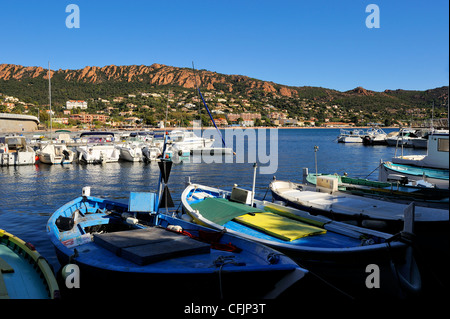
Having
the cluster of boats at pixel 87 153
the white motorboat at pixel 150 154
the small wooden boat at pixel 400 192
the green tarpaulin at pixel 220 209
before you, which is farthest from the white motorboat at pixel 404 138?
the green tarpaulin at pixel 220 209

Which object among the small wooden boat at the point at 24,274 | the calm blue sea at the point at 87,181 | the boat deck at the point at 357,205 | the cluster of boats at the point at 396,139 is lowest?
the calm blue sea at the point at 87,181

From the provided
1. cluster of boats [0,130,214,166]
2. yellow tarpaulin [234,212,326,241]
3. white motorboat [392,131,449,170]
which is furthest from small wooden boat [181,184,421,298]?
cluster of boats [0,130,214,166]

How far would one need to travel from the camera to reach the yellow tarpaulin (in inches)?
426

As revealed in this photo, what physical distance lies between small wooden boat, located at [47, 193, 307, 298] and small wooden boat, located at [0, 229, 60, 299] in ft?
2.25

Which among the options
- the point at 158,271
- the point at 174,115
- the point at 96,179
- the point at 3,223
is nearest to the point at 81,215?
the point at 3,223

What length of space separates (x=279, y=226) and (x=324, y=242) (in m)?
1.54

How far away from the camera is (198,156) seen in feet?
168

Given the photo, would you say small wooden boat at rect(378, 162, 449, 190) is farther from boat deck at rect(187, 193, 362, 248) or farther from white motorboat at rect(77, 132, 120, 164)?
white motorboat at rect(77, 132, 120, 164)

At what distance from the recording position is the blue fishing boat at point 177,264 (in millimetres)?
7160

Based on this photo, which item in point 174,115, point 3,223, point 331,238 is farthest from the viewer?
point 174,115

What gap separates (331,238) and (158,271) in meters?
5.69

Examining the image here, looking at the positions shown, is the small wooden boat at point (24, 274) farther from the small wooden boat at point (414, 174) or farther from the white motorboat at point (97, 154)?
the white motorboat at point (97, 154)

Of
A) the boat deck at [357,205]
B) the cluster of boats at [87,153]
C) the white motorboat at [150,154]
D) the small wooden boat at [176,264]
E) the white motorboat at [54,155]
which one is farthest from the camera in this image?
the white motorboat at [150,154]

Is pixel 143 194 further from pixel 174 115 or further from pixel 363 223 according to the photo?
pixel 174 115
